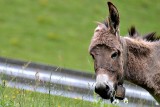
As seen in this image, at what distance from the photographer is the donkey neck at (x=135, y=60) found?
9.27 meters

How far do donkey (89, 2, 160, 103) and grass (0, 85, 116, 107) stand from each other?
72 cm

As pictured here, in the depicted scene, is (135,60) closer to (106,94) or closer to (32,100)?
(106,94)

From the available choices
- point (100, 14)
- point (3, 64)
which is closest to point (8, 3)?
point (100, 14)

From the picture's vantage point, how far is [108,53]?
884 centimetres

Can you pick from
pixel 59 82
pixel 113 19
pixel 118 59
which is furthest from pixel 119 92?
pixel 59 82

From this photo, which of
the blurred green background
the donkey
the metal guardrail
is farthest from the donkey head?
the blurred green background

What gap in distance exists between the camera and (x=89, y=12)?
95.8 ft

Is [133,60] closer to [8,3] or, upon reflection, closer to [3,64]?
[3,64]

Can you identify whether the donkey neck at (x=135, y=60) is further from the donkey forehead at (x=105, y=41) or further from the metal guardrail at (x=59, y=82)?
the metal guardrail at (x=59, y=82)

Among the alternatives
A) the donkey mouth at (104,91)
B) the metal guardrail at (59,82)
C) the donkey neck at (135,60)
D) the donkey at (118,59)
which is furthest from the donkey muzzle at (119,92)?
the metal guardrail at (59,82)

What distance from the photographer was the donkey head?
8.65m

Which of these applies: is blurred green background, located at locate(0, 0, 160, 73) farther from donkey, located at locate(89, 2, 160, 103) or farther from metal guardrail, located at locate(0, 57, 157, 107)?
donkey, located at locate(89, 2, 160, 103)

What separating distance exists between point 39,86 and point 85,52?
15466mm

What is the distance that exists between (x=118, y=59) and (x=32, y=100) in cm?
131
